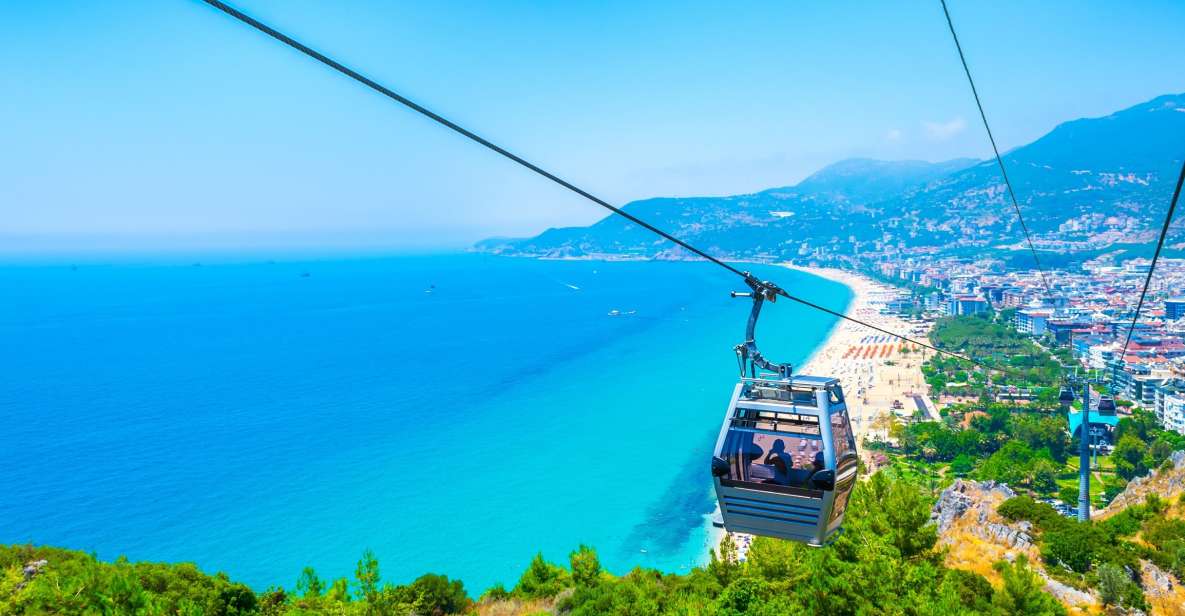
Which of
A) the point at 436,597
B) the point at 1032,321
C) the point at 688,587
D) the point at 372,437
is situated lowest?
the point at 372,437

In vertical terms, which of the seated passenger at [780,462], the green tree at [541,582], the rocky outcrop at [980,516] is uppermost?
the seated passenger at [780,462]

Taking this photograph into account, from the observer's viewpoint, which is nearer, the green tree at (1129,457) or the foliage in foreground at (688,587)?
the foliage in foreground at (688,587)

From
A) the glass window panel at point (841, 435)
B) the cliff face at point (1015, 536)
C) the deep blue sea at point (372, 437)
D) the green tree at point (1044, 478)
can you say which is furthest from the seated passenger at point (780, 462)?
the green tree at point (1044, 478)

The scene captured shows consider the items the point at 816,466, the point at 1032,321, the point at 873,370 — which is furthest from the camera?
the point at 1032,321

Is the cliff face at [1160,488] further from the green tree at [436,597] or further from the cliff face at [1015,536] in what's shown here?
the green tree at [436,597]

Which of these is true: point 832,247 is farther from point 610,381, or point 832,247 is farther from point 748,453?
point 748,453

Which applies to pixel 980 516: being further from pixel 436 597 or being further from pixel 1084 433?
pixel 436 597

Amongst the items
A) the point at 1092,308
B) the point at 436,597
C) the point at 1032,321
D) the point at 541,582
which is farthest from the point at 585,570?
the point at 1092,308
